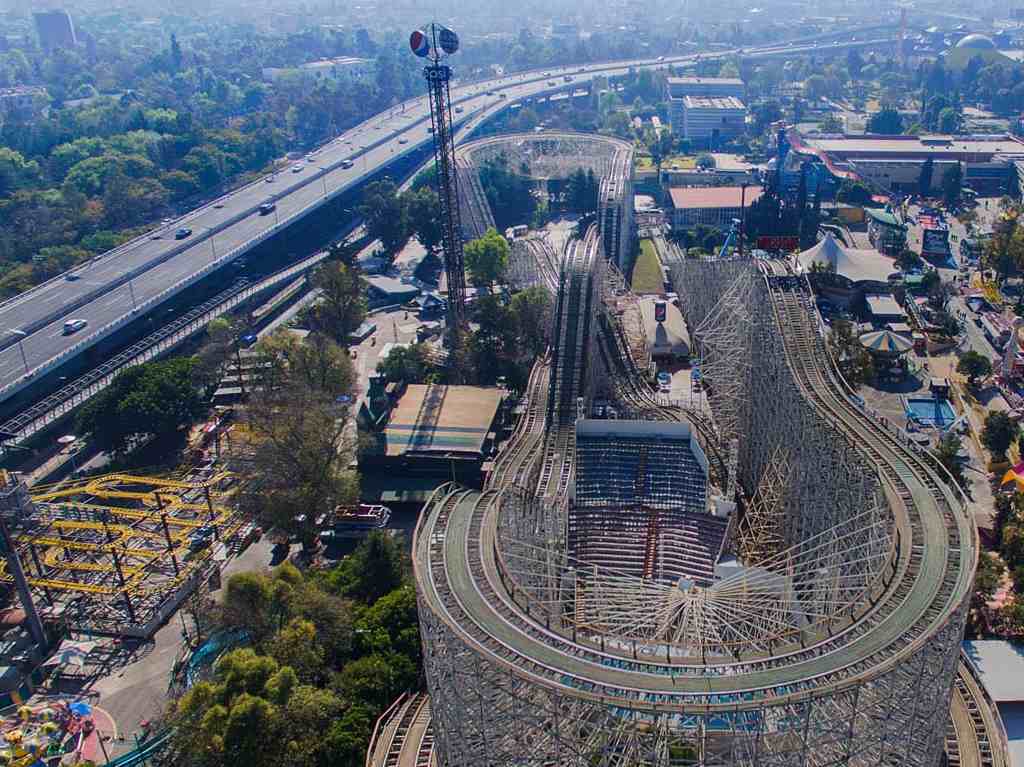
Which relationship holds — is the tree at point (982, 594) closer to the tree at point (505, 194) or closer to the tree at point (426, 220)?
the tree at point (426, 220)

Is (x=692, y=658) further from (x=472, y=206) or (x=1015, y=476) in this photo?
(x=472, y=206)

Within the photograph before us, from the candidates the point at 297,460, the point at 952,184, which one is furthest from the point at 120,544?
the point at 952,184

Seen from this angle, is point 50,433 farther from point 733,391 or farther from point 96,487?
point 733,391

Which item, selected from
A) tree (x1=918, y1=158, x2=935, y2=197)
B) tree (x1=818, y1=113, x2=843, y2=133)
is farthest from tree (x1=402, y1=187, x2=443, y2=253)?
tree (x1=818, y1=113, x2=843, y2=133)

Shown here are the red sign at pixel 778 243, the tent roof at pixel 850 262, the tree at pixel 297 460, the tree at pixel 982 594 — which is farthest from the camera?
the tent roof at pixel 850 262

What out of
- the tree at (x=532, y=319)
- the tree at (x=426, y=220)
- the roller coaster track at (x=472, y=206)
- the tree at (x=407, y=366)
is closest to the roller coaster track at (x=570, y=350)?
the tree at (x=532, y=319)
